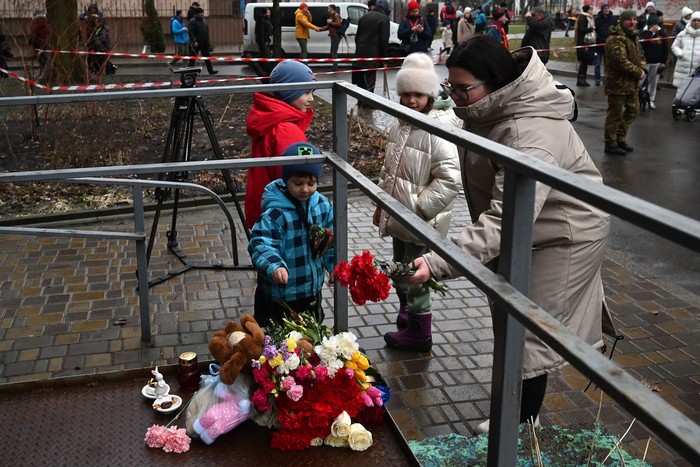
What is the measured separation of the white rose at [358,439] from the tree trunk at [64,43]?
855cm

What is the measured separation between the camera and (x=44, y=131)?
1066 centimetres

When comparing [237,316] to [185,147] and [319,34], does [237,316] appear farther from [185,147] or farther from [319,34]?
[319,34]

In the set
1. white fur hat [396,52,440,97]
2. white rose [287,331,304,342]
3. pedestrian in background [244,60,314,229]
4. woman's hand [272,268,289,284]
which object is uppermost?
white fur hat [396,52,440,97]

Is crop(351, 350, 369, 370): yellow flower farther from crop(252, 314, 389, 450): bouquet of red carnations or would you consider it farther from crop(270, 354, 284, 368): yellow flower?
crop(270, 354, 284, 368): yellow flower

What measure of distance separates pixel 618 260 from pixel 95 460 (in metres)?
4.92

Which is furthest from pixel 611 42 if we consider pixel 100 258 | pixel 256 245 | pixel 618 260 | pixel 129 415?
pixel 129 415

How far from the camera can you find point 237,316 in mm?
5258

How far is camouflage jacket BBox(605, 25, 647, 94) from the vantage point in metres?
10.4

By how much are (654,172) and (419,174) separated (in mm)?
6413

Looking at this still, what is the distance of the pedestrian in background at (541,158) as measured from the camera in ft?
9.34

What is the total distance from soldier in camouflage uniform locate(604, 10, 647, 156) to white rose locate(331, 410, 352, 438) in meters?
8.85

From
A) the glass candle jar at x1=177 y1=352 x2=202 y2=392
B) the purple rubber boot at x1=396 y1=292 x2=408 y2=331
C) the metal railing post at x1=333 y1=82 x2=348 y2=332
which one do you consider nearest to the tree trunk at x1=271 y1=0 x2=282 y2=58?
the purple rubber boot at x1=396 y1=292 x2=408 y2=331

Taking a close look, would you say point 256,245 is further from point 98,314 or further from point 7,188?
point 7,188

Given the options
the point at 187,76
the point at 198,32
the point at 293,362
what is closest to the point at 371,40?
the point at 198,32
